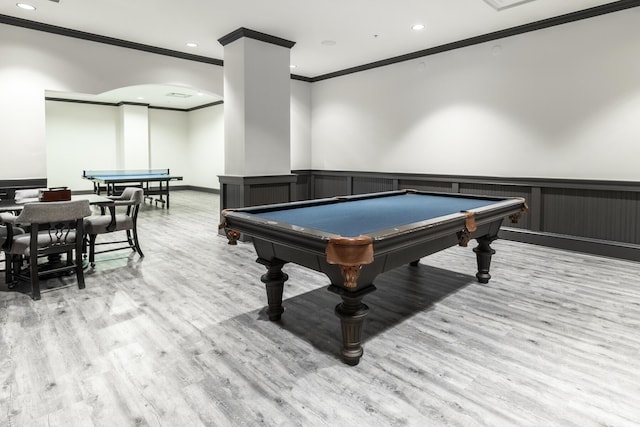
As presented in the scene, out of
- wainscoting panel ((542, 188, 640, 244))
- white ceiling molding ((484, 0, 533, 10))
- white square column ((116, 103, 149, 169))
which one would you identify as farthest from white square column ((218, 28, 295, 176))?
white square column ((116, 103, 149, 169))

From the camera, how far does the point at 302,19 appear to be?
4812mm

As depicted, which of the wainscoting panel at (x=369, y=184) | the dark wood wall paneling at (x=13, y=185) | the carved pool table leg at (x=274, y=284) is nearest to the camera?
the carved pool table leg at (x=274, y=284)

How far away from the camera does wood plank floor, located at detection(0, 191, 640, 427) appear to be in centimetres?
177

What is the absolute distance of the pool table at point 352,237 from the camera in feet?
6.39

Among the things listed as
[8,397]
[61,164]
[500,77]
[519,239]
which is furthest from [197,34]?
[61,164]

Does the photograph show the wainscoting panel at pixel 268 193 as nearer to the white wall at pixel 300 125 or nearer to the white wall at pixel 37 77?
the white wall at pixel 300 125

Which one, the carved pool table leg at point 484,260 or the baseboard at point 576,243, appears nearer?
the carved pool table leg at point 484,260

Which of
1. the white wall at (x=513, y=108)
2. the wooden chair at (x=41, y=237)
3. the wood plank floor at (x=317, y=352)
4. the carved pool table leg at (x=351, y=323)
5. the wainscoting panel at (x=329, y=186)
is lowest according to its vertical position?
the wood plank floor at (x=317, y=352)

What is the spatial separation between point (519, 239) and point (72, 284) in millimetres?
5352

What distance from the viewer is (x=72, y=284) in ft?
11.6

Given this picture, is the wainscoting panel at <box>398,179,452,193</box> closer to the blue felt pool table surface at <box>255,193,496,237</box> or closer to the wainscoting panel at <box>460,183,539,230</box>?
the wainscoting panel at <box>460,183,539,230</box>

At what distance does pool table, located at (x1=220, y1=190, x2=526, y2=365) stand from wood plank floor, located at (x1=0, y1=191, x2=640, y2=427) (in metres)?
0.30

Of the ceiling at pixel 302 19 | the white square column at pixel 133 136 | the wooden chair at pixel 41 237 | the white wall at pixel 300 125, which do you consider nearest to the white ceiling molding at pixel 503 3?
the ceiling at pixel 302 19

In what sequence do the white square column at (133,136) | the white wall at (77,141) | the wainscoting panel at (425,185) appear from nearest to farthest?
the wainscoting panel at (425,185) → the white wall at (77,141) → the white square column at (133,136)
